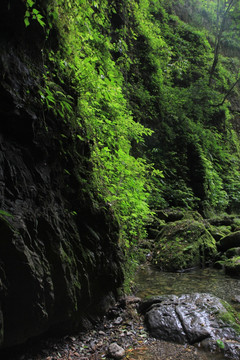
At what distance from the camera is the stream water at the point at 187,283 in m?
5.34

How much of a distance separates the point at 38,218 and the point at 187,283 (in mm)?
4540

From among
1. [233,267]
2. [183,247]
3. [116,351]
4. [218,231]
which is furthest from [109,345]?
[218,231]

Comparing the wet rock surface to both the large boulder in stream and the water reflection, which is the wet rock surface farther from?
the water reflection

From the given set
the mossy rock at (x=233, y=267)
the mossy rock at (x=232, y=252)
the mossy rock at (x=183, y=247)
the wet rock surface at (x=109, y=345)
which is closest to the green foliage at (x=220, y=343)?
the wet rock surface at (x=109, y=345)

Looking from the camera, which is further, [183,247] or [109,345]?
[183,247]

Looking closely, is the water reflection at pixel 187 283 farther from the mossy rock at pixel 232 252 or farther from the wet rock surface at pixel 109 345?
the wet rock surface at pixel 109 345

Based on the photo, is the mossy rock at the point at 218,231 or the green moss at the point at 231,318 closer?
the green moss at the point at 231,318

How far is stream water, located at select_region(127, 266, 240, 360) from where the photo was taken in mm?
5336

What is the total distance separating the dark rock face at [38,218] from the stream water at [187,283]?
208 centimetres

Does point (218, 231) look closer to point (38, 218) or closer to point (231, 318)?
point (231, 318)

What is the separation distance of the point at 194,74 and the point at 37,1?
1839 cm

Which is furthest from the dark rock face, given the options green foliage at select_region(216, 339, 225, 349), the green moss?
the green moss

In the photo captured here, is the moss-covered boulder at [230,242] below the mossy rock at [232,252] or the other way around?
the other way around

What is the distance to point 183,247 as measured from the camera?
780 centimetres
